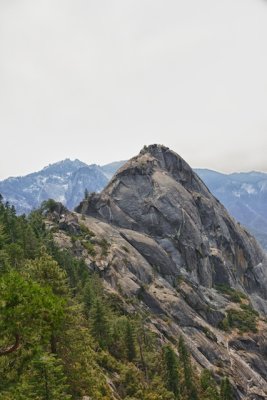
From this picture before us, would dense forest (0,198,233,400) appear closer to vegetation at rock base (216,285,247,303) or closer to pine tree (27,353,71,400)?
pine tree (27,353,71,400)

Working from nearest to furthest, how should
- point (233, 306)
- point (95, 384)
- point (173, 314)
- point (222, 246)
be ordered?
1. point (95, 384)
2. point (173, 314)
3. point (233, 306)
4. point (222, 246)

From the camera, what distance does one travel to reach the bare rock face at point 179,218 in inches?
5389

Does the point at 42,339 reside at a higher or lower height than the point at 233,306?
higher

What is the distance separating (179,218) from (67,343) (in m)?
109

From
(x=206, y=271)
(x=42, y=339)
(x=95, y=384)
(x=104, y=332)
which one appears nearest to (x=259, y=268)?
(x=206, y=271)

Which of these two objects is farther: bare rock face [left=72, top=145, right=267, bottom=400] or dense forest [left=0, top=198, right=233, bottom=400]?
bare rock face [left=72, top=145, right=267, bottom=400]

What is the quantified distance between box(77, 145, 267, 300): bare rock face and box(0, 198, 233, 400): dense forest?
128 feet

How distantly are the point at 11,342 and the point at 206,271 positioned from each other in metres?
120

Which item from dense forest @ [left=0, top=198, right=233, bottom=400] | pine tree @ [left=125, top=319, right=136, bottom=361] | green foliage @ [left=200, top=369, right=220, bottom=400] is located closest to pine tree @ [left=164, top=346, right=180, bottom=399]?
dense forest @ [left=0, top=198, right=233, bottom=400]

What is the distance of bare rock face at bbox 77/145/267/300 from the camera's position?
137 metres

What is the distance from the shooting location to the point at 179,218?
14262 centimetres

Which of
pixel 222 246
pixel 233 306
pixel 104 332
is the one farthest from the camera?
pixel 222 246

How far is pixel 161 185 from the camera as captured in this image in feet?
487

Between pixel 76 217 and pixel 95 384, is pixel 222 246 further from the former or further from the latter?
pixel 95 384
